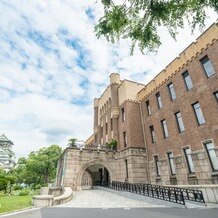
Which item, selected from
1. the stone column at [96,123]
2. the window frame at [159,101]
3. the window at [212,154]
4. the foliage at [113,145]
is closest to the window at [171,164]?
the window at [212,154]

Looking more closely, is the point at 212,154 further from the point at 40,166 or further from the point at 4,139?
the point at 4,139

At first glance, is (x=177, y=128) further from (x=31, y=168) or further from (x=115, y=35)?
(x=31, y=168)

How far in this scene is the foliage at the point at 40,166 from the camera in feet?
134

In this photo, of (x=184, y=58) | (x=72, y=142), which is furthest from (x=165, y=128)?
(x=72, y=142)

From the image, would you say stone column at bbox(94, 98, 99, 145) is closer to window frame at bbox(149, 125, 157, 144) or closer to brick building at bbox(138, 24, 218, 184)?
window frame at bbox(149, 125, 157, 144)

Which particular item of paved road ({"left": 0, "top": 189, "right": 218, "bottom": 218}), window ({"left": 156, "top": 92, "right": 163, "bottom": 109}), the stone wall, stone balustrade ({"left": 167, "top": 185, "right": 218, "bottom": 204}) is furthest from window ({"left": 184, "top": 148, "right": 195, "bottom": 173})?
the stone wall

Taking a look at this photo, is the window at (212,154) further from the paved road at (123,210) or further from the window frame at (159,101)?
the window frame at (159,101)

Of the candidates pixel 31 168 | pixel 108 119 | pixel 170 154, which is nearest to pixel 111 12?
pixel 170 154

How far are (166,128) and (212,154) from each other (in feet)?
18.9

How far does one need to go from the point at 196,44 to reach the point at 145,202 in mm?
13289

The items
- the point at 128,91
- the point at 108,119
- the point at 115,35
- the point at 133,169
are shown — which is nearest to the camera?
the point at 115,35

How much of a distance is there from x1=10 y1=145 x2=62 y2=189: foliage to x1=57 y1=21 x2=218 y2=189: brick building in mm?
18017

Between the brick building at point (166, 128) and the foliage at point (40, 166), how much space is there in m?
18.0

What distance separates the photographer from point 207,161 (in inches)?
514
